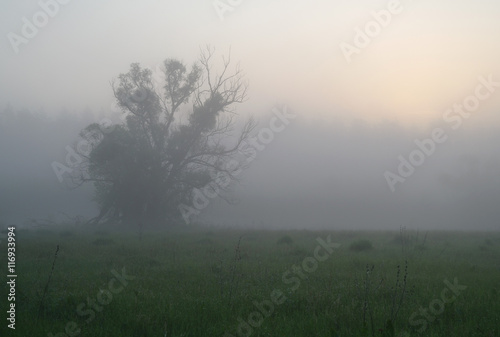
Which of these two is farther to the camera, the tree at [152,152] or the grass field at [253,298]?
the tree at [152,152]

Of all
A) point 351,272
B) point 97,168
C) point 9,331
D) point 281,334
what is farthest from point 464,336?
point 97,168

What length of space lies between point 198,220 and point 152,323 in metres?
32.6

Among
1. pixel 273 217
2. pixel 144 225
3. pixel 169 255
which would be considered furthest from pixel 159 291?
pixel 273 217

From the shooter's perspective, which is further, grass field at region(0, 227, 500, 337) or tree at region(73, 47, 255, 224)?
tree at region(73, 47, 255, 224)

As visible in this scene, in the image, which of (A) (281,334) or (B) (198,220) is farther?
(B) (198,220)

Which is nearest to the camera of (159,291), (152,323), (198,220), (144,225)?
(152,323)

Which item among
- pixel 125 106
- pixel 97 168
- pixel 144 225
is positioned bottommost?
pixel 144 225

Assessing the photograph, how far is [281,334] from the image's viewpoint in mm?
4668

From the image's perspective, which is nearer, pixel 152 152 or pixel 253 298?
pixel 253 298

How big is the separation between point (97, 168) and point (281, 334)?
30.8 m

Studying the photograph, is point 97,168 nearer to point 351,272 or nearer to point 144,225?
point 144,225

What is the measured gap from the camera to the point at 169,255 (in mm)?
11969

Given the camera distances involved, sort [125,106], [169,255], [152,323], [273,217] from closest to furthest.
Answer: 1. [152,323]
2. [169,255]
3. [125,106]
4. [273,217]

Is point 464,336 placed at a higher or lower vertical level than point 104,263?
higher
